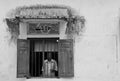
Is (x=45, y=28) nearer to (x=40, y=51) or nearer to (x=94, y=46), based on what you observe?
(x=40, y=51)

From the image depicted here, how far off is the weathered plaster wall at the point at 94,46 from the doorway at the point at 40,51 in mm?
745

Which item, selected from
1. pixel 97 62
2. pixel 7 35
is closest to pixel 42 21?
pixel 7 35

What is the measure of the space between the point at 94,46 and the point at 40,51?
2209 millimetres

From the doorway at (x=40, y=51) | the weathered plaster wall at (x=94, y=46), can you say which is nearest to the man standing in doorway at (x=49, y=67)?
the doorway at (x=40, y=51)

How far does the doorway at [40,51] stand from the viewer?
11773mm

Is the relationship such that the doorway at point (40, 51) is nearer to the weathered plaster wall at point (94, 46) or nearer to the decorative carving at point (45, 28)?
the decorative carving at point (45, 28)

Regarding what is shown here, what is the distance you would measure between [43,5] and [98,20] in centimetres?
231

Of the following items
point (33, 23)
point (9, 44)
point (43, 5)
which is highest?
point (43, 5)

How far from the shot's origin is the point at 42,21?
1128 centimetres

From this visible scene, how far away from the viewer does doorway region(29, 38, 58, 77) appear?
11773 millimetres

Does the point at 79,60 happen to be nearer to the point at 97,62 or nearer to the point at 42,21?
the point at 97,62

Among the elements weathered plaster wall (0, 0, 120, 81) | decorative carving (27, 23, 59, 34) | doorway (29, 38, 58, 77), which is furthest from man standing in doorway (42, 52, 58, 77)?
decorative carving (27, 23, 59, 34)

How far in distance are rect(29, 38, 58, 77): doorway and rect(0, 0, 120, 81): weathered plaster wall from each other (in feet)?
2.44

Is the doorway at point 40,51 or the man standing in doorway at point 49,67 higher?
the doorway at point 40,51
